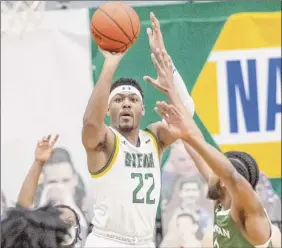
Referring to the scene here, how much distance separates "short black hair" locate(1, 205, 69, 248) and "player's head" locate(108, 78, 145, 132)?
3.34 meters

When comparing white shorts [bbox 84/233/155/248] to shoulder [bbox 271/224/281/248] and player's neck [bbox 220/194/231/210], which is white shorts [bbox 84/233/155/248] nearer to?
player's neck [bbox 220/194/231/210]

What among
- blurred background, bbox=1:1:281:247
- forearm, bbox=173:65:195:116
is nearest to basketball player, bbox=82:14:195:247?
forearm, bbox=173:65:195:116

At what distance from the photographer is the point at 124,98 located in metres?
7.27

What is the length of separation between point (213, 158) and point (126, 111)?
67.9 inches

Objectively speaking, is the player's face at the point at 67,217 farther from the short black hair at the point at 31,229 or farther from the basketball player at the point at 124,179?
the basketball player at the point at 124,179

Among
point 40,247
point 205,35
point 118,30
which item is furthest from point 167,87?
Result: point 205,35

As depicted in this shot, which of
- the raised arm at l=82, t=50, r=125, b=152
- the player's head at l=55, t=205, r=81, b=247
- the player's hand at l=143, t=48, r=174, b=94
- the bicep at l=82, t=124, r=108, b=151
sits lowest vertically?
the player's head at l=55, t=205, r=81, b=247

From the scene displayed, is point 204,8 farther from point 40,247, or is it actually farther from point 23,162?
point 40,247

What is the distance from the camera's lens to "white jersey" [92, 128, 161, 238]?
6887 mm

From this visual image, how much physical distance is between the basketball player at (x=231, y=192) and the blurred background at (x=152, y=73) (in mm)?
3921

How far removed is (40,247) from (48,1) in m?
7.34

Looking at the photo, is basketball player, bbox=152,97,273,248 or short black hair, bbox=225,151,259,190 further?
short black hair, bbox=225,151,259,190

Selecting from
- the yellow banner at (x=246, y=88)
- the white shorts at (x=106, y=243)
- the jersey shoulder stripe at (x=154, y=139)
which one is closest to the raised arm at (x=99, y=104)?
the jersey shoulder stripe at (x=154, y=139)

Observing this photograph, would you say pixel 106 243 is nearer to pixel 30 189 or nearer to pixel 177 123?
pixel 30 189
